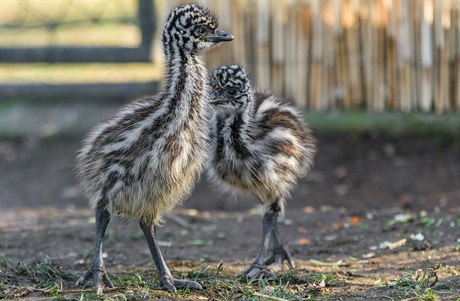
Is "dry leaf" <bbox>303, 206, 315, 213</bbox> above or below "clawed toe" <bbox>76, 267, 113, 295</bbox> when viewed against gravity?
below

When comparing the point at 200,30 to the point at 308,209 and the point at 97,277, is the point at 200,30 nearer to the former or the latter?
the point at 97,277

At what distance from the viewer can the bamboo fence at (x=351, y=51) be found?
11.1 m

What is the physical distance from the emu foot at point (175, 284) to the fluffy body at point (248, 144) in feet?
3.64

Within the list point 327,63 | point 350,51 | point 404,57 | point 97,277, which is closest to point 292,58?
point 327,63

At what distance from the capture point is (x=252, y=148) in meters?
7.71

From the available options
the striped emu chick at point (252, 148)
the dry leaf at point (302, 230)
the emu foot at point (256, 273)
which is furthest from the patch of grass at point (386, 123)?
the emu foot at point (256, 273)

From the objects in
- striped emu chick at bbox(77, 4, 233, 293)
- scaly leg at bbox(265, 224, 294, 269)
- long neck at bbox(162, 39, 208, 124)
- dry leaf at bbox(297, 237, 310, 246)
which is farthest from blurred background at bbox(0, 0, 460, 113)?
long neck at bbox(162, 39, 208, 124)

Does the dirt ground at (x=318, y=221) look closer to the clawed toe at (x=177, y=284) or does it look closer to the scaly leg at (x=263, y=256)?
the clawed toe at (x=177, y=284)

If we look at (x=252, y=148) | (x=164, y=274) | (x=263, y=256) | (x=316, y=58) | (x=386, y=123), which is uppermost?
(x=316, y=58)

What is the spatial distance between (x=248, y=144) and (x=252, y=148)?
45 mm

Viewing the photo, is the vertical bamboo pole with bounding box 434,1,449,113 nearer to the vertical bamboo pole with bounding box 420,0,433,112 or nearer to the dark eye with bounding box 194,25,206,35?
the vertical bamboo pole with bounding box 420,0,433,112

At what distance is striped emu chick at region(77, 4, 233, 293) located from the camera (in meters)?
6.80

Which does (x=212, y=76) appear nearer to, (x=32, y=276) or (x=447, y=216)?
(x=32, y=276)

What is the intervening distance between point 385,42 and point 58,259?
16.1 ft
